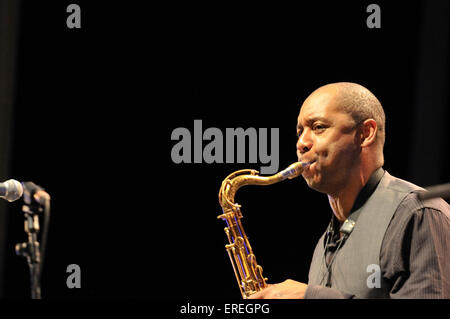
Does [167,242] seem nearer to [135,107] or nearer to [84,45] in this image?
[135,107]

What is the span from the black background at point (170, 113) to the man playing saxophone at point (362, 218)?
1.04 m

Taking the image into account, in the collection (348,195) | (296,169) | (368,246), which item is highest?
(296,169)

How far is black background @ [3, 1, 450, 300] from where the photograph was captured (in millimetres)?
3760

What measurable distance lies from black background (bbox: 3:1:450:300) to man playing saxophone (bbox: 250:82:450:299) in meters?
1.04

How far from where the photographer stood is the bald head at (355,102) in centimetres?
277

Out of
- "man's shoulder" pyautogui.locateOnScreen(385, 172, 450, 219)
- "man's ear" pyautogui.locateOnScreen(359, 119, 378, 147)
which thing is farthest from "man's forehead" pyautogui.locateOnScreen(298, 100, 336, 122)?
"man's shoulder" pyautogui.locateOnScreen(385, 172, 450, 219)

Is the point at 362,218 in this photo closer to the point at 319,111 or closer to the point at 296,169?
the point at 296,169

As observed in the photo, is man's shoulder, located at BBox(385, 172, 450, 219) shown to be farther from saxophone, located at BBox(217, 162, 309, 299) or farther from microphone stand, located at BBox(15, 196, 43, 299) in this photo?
microphone stand, located at BBox(15, 196, 43, 299)

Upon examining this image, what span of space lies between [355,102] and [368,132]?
0.15 m

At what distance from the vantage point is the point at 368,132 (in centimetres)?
279

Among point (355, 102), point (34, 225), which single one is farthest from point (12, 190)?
point (355, 102)

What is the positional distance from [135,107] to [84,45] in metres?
0.49

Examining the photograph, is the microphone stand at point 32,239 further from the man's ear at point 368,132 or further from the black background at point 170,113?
the black background at point 170,113
